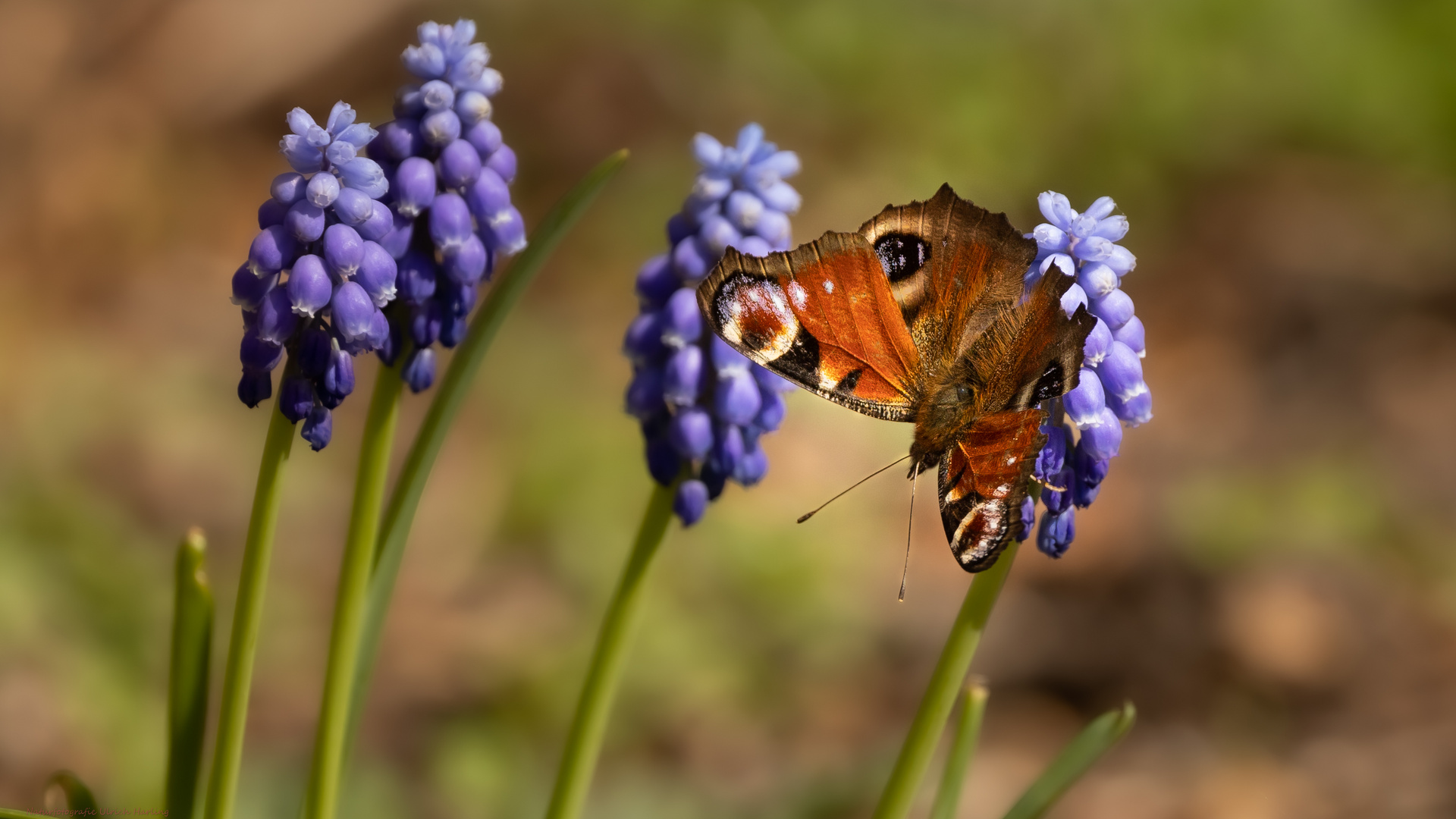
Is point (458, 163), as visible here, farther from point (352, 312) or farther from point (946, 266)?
point (946, 266)

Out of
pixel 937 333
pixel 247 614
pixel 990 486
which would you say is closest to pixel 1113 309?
pixel 990 486

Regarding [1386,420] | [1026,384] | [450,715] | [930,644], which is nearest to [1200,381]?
[1386,420]

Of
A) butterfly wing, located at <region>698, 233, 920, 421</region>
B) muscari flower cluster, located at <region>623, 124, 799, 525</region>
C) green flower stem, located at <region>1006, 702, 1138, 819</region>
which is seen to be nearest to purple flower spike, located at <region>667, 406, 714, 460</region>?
muscari flower cluster, located at <region>623, 124, 799, 525</region>

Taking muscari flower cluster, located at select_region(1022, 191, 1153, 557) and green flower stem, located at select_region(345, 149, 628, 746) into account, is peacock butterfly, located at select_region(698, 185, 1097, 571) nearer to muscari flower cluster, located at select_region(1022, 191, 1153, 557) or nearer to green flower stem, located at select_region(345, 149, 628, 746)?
muscari flower cluster, located at select_region(1022, 191, 1153, 557)

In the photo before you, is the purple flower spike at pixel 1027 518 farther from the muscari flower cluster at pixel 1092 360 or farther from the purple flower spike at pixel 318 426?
the purple flower spike at pixel 318 426

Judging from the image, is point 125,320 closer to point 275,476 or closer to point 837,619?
point 837,619

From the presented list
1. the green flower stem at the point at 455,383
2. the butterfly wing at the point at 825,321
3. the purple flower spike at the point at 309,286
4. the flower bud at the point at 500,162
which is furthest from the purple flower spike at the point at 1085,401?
the purple flower spike at the point at 309,286
